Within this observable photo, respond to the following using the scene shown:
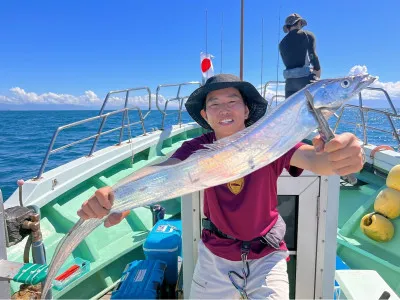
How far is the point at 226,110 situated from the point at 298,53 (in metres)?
3.24

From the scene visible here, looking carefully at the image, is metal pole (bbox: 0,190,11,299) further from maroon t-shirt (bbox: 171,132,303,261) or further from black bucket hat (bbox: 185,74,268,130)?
black bucket hat (bbox: 185,74,268,130)

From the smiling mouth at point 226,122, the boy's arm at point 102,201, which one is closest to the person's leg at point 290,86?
the smiling mouth at point 226,122

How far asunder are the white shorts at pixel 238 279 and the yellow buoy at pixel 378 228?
2359 millimetres

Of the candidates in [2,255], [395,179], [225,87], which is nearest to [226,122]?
[225,87]

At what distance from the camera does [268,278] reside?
1712 millimetres

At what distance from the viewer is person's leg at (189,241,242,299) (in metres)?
1.78

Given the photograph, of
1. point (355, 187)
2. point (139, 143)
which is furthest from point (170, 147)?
point (355, 187)

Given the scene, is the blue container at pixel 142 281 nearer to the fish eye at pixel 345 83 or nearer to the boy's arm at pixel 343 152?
the boy's arm at pixel 343 152

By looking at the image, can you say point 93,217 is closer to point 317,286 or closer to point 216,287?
point 216,287

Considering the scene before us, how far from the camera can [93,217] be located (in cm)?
149

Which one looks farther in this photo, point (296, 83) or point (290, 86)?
point (290, 86)

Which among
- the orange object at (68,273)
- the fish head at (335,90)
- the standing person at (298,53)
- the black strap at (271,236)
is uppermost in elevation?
the standing person at (298,53)

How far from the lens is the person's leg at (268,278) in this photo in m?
1.68

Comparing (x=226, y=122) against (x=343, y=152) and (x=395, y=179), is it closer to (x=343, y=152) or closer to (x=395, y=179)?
(x=343, y=152)
